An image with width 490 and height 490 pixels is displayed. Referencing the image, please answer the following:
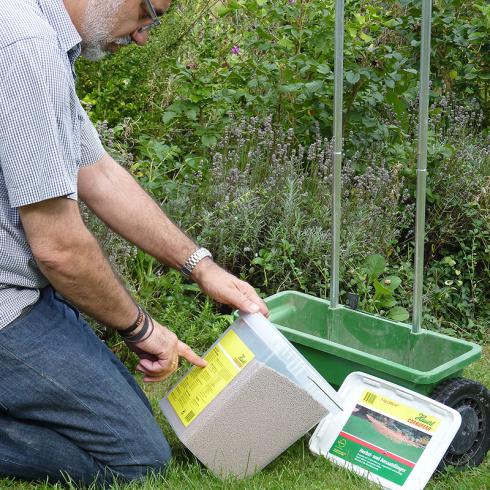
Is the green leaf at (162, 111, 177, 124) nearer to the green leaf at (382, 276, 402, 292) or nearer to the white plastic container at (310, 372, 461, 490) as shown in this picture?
the green leaf at (382, 276, 402, 292)

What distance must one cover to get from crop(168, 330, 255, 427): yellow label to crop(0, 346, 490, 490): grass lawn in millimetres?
169

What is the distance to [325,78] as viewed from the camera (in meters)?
4.43

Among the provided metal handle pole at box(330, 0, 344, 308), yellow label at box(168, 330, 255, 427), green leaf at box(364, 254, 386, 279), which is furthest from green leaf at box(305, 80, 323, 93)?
yellow label at box(168, 330, 255, 427)

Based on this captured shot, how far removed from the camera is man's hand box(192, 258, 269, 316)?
275 cm

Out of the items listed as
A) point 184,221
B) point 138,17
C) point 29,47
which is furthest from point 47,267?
point 184,221

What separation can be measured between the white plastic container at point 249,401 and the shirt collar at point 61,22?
2.97 feet

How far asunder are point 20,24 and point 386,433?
1565 millimetres

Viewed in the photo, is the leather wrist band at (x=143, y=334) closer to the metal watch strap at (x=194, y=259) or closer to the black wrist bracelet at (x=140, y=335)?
the black wrist bracelet at (x=140, y=335)

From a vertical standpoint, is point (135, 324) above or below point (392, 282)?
above

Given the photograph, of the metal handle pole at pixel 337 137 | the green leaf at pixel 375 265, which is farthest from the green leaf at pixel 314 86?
the metal handle pole at pixel 337 137

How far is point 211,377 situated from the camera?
107 inches

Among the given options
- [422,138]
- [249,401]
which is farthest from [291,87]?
[249,401]

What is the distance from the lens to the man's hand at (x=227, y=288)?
Result: 2754 mm

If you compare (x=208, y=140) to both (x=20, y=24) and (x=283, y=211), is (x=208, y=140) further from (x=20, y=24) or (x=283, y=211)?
(x=20, y=24)
